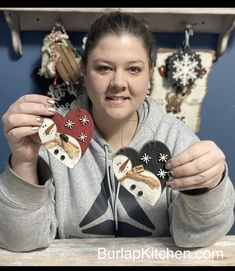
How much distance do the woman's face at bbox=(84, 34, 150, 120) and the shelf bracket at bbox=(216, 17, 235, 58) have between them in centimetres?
35

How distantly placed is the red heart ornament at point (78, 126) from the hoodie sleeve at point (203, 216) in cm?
23

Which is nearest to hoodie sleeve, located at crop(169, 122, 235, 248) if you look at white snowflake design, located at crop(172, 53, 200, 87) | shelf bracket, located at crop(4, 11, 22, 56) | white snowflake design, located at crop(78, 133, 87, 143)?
white snowflake design, located at crop(78, 133, 87, 143)

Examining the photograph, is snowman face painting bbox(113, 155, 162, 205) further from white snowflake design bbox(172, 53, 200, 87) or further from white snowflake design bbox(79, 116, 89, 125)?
white snowflake design bbox(172, 53, 200, 87)

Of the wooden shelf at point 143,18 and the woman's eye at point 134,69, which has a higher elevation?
the wooden shelf at point 143,18

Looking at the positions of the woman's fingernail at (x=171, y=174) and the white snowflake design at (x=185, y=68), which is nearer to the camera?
the woman's fingernail at (x=171, y=174)

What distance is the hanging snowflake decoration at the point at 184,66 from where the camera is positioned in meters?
1.14

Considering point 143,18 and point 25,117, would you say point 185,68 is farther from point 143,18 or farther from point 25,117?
point 25,117

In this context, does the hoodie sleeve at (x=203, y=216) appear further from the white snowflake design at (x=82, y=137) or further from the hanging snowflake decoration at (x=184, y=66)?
the hanging snowflake decoration at (x=184, y=66)

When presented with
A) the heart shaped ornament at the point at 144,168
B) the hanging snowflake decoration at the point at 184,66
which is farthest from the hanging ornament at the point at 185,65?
the heart shaped ornament at the point at 144,168

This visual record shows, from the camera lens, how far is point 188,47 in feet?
3.79

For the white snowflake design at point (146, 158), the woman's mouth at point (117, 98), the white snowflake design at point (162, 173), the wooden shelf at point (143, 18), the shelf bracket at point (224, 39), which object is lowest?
the white snowflake design at point (162, 173)

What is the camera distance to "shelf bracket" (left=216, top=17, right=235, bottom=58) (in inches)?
43.8

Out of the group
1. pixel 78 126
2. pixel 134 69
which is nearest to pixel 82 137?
pixel 78 126
